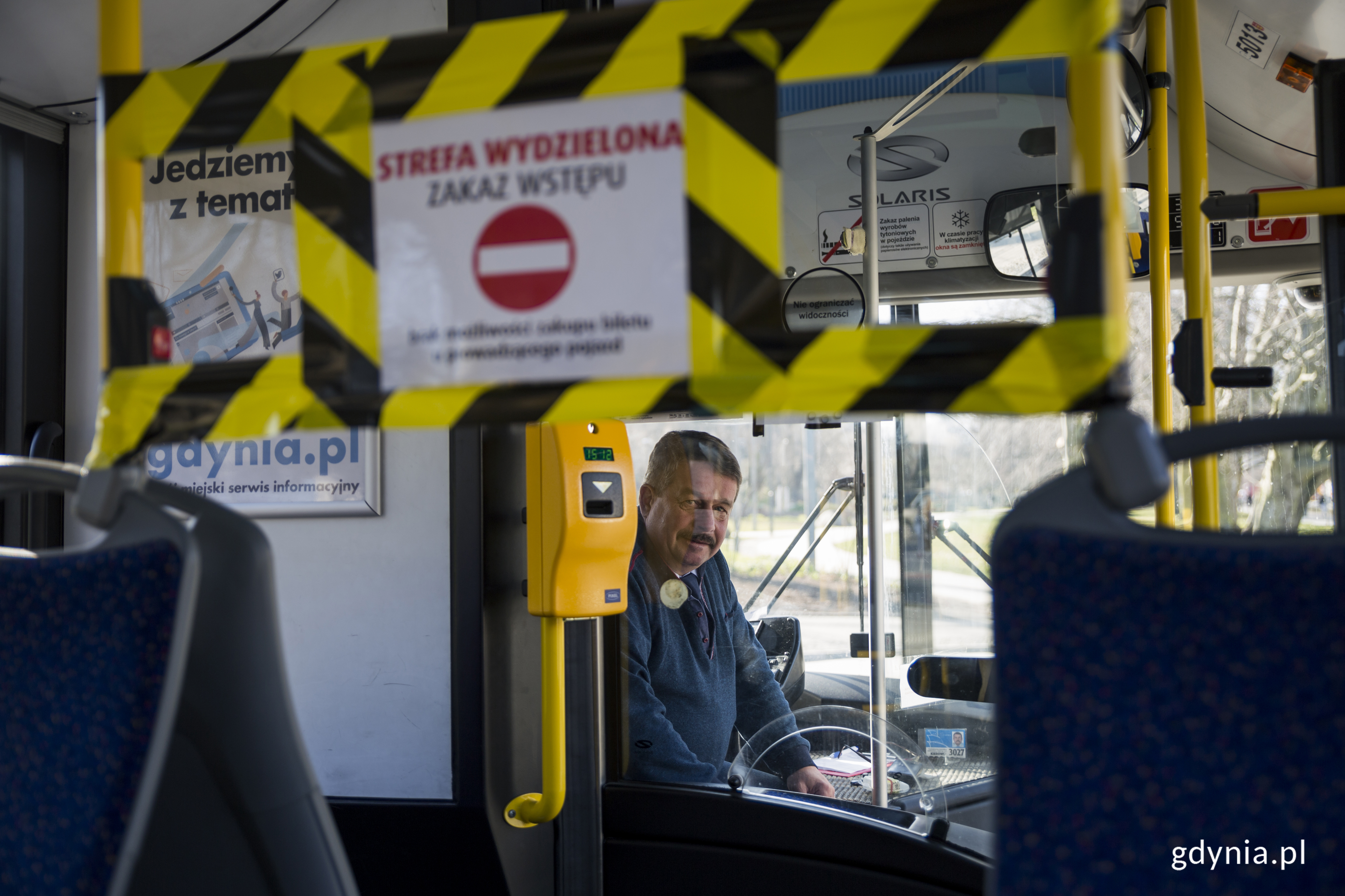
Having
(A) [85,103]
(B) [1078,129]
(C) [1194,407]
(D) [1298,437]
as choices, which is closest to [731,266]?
(B) [1078,129]

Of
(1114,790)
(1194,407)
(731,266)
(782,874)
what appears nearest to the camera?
(1114,790)

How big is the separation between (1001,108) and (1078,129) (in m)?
2.32

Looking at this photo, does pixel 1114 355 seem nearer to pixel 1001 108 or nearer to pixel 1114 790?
pixel 1114 790

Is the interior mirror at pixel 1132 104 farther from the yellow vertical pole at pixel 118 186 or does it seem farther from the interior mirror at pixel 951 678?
the yellow vertical pole at pixel 118 186

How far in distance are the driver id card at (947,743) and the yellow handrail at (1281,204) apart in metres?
1.53

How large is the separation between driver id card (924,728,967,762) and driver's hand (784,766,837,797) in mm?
300

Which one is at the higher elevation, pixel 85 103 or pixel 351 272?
pixel 85 103

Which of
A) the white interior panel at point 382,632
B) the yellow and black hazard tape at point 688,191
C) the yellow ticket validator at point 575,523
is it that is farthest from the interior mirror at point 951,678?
the yellow and black hazard tape at point 688,191

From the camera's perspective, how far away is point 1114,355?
29.7 inches

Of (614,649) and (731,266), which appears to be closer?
(731,266)

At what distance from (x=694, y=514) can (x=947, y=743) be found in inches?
38.5

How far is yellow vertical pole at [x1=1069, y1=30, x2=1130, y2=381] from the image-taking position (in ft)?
2.49

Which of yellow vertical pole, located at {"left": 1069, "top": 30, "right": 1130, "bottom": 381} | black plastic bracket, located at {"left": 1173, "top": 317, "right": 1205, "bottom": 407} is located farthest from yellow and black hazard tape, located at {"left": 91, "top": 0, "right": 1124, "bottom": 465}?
black plastic bracket, located at {"left": 1173, "top": 317, "right": 1205, "bottom": 407}

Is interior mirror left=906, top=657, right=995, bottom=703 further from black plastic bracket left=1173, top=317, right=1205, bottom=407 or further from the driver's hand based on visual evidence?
black plastic bracket left=1173, top=317, right=1205, bottom=407
